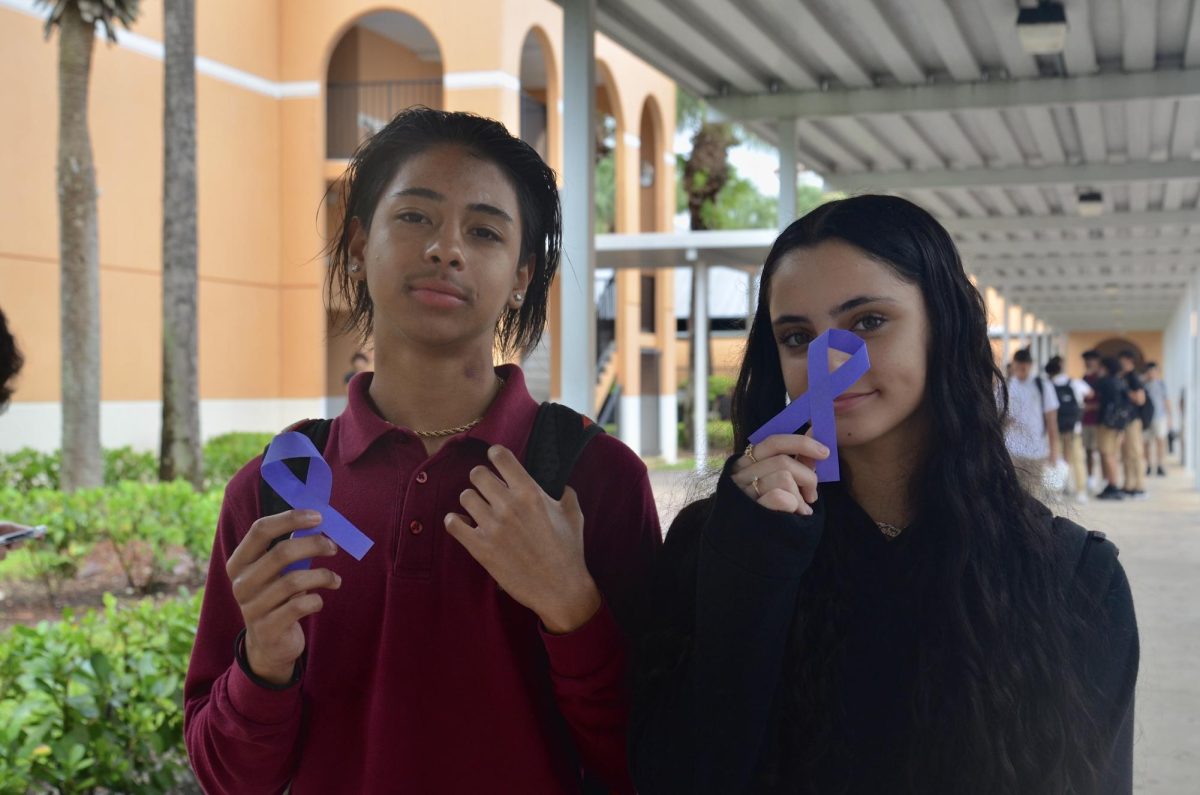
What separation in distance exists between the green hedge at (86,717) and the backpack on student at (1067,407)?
468 inches

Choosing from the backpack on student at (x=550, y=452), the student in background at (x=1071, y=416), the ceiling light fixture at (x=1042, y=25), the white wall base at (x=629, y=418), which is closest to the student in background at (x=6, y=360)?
the backpack on student at (x=550, y=452)

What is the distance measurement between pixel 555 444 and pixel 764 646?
0.41 m

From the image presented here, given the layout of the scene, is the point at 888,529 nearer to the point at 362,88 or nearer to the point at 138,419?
the point at 138,419

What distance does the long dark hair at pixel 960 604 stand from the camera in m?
1.76

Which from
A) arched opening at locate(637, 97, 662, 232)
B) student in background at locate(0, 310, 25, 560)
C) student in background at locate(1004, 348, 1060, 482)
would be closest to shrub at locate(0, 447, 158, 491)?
student in background at locate(1004, 348, 1060, 482)

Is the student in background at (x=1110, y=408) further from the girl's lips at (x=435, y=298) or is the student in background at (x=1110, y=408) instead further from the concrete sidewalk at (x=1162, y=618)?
the girl's lips at (x=435, y=298)

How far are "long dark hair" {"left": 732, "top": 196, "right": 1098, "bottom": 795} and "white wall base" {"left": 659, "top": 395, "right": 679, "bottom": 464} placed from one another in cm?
2317

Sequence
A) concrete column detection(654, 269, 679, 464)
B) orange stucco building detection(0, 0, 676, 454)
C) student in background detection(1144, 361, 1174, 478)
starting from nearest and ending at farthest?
orange stucco building detection(0, 0, 676, 454) → student in background detection(1144, 361, 1174, 478) → concrete column detection(654, 269, 679, 464)

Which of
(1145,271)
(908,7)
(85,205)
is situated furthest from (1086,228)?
(85,205)

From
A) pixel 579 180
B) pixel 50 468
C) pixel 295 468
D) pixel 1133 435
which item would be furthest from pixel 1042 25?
pixel 1133 435

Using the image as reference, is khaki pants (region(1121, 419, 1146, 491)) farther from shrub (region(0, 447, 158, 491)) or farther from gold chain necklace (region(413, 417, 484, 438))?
gold chain necklace (region(413, 417, 484, 438))

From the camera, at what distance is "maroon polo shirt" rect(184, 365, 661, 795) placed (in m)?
1.77

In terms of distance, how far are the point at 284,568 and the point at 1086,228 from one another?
1737 centimetres

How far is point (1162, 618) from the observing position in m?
8.73
